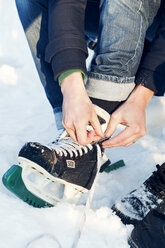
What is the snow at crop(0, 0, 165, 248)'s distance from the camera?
0.96 meters

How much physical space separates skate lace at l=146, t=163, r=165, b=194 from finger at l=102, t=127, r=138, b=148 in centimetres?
14

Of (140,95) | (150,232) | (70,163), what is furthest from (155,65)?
(150,232)

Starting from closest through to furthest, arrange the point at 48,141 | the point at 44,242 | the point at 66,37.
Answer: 1. the point at 44,242
2. the point at 66,37
3. the point at 48,141

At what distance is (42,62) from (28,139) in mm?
455

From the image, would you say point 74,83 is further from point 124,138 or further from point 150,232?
point 150,232

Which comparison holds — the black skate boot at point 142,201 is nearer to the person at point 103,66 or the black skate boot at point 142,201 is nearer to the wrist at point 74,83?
the person at point 103,66

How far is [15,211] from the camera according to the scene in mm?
1016

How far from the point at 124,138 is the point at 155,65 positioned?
285mm

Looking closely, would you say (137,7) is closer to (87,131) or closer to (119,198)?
(87,131)

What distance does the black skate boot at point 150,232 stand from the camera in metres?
0.94

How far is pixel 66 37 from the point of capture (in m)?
1.02

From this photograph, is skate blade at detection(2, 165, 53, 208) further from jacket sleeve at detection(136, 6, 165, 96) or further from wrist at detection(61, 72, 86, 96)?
jacket sleeve at detection(136, 6, 165, 96)

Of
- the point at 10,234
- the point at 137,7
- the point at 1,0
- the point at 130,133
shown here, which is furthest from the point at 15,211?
the point at 1,0

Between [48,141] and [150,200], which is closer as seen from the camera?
[150,200]
